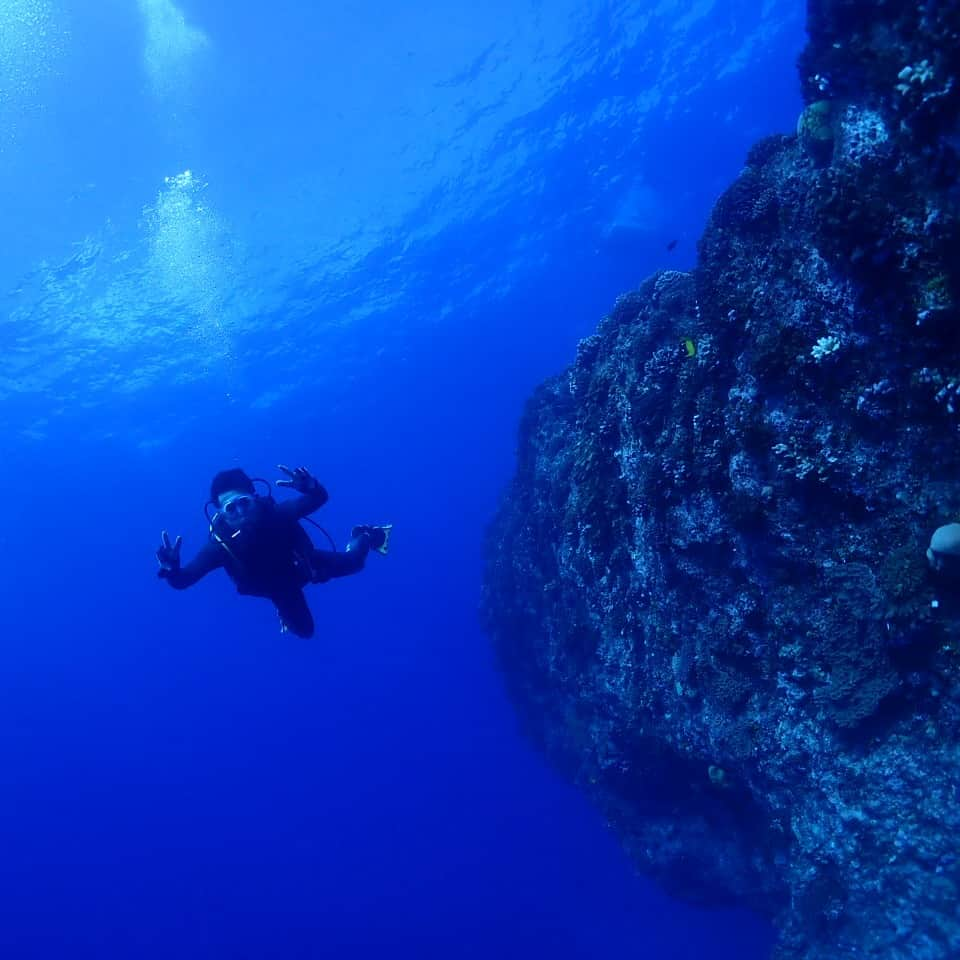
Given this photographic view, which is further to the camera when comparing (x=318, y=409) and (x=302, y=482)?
(x=318, y=409)

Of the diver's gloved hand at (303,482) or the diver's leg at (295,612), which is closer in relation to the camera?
the diver's gloved hand at (303,482)

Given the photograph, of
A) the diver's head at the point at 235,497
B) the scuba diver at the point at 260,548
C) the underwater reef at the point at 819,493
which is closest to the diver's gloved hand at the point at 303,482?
the scuba diver at the point at 260,548

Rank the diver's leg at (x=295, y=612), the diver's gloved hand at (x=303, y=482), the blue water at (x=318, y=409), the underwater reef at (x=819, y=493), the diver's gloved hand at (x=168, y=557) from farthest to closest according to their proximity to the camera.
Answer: the blue water at (x=318, y=409)
the diver's leg at (x=295, y=612)
the diver's gloved hand at (x=303, y=482)
the diver's gloved hand at (x=168, y=557)
the underwater reef at (x=819, y=493)

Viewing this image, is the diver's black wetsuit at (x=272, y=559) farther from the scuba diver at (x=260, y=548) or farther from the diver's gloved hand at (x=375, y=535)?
the diver's gloved hand at (x=375, y=535)

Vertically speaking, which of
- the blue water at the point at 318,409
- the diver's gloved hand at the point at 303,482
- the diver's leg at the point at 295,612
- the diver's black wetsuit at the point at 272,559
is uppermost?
the blue water at the point at 318,409

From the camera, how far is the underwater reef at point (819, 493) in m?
4.76

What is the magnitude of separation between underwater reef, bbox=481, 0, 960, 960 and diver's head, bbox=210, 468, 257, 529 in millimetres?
4873

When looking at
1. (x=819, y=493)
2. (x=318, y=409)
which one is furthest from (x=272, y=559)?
(x=318, y=409)

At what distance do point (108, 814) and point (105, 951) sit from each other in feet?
41.7

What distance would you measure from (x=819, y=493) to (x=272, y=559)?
19.0 ft

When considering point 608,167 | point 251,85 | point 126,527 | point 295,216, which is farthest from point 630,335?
point 126,527

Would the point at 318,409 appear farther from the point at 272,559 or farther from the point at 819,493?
the point at 819,493

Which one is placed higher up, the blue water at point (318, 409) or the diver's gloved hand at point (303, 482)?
the blue water at point (318, 409)

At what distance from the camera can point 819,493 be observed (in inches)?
236
